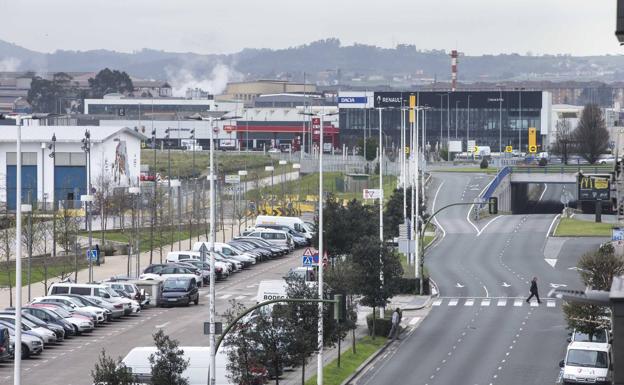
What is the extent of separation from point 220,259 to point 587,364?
38279mm

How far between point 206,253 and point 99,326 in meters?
22.5

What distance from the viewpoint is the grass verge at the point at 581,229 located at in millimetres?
102938

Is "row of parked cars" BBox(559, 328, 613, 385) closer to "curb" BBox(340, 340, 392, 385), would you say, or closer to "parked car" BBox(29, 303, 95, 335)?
"curb" BBox(340, 340, 392, 385)

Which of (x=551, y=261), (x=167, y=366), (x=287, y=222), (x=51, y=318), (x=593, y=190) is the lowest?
(x=551, y=261)

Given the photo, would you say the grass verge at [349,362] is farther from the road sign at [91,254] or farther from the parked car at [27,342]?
the road sign at [91,254]

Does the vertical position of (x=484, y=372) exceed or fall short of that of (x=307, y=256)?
it falls short

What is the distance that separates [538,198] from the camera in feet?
548

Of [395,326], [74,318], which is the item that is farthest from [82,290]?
[395,326]

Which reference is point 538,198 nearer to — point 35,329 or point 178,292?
point 178,292

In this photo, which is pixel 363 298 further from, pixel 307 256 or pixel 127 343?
pixel 127 343

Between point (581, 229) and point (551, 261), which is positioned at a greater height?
point (581, 229)

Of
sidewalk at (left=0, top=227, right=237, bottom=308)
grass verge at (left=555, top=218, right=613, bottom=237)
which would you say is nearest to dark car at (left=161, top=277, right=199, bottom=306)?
sidewalk at (left=0, top=227, right=237, bottom=308)

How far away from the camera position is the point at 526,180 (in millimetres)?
143000

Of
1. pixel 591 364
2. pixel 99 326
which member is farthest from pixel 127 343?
pixel 591 364
